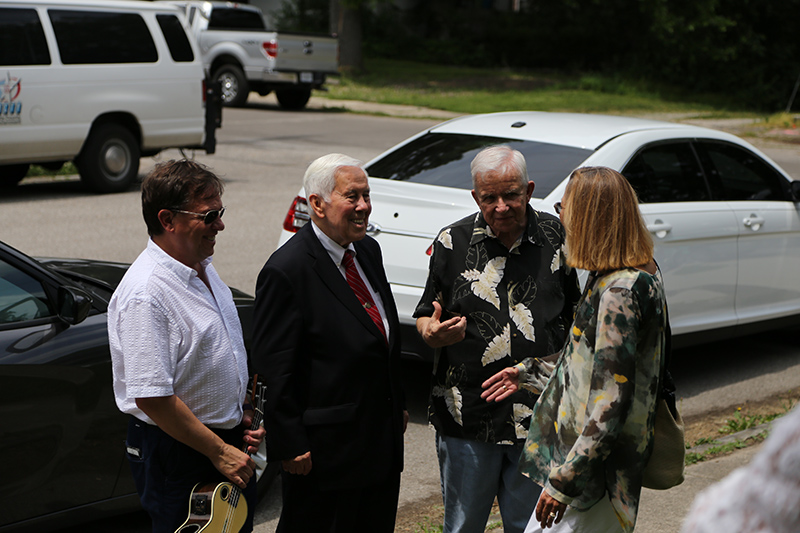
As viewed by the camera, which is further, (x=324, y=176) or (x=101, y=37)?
(x=101, y=37)

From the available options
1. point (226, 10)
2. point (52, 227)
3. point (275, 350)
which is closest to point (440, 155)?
point (275, 350)

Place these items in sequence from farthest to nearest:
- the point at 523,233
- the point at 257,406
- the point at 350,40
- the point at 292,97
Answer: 1. the point at 350,40
2. the point at 292,97
3. the point at 523,233
4. the point at 257,406

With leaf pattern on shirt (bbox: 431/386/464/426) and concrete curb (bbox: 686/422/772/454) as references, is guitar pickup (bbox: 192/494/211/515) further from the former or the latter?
concrete curb (bbox: 686/422/772/454)

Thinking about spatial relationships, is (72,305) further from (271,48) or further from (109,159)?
(271,48)

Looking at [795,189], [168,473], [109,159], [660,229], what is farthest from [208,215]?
[109,159]

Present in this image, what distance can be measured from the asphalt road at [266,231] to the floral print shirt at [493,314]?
1.48 meters

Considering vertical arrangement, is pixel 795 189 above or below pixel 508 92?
above

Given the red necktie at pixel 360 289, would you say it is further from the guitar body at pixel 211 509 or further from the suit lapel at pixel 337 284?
the guitar body at pixel 211 509

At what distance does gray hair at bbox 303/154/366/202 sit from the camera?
296cm

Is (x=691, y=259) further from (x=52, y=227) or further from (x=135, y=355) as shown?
(x=52, y=227)

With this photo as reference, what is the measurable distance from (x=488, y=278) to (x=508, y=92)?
26433 millimetres

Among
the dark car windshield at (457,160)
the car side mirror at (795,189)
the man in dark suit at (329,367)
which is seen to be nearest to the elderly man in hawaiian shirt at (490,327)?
the man in dark suit at (329,367)

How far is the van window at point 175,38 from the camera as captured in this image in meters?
12.9

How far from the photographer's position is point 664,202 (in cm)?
591
